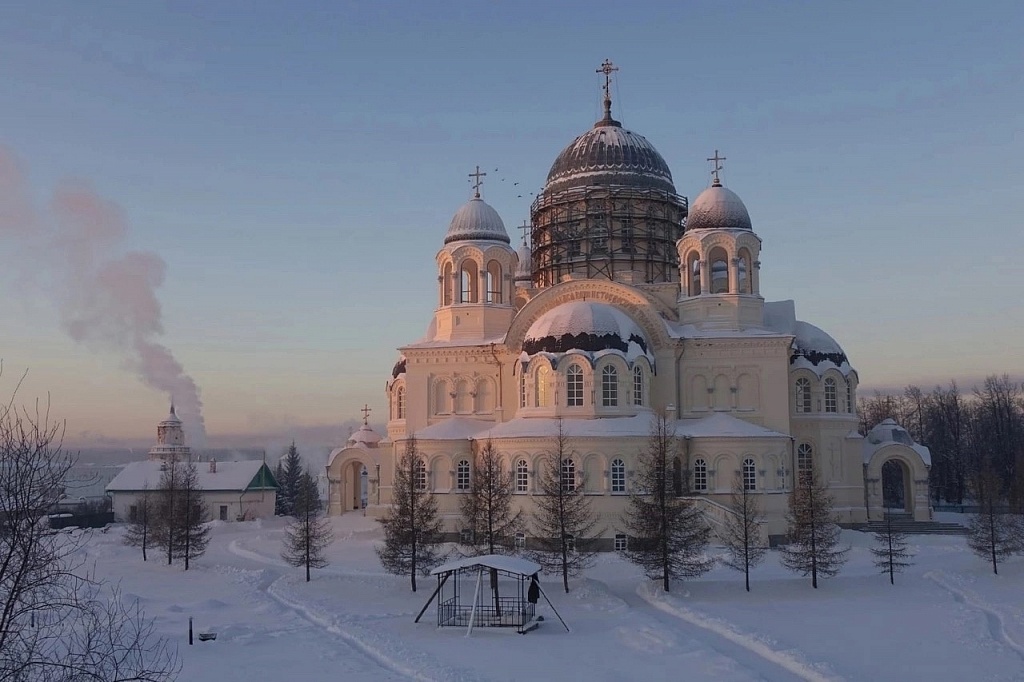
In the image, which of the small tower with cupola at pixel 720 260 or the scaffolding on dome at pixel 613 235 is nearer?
the small tower with cupola at pixel 720 260

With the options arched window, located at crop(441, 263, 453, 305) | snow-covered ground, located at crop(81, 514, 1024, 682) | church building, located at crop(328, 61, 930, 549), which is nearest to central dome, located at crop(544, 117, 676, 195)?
church building, located at crop(328, 61, 930, 549)

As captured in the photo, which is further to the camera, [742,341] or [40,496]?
[742,341]

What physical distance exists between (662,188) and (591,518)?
64.0 feet

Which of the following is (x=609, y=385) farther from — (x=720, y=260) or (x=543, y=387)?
(x=720, y=260)

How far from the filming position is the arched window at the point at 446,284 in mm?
44031

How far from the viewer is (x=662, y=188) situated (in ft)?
156

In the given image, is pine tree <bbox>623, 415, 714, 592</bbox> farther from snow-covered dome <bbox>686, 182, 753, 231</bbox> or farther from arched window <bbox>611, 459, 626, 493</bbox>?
snow-covered dome <bbox>686, 182, 753, 231</bbox>

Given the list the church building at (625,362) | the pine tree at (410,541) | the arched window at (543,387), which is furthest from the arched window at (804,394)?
the pine tree at (410,541)

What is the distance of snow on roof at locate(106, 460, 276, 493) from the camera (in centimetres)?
5875

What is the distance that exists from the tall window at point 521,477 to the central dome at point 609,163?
17.0 meters

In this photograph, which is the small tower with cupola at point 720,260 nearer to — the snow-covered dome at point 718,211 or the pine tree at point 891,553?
the snow-covered dome at point 718,211

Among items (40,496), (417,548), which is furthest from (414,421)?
(40,496)

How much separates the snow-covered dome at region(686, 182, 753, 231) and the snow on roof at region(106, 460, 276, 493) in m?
32.0

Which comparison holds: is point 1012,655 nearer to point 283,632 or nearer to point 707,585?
point 707,585
